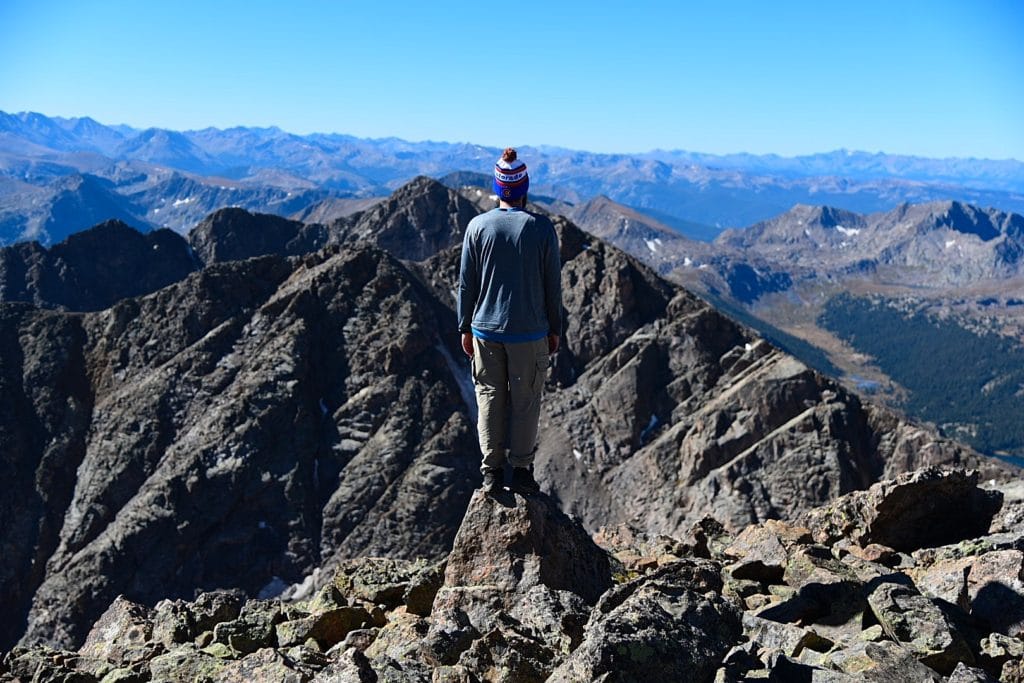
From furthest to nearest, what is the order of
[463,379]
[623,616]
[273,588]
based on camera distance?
[463,379] < [273,588] < [623,616]

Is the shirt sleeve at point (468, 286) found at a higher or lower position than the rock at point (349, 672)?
higher

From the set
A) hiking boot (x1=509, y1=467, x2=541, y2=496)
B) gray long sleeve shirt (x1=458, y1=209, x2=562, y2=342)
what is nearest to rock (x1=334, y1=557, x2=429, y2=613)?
hiking boot (x1=509, y1=467, x2=541, y2=496)

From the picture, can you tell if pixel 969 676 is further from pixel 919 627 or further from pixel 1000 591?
pixel 1000 591

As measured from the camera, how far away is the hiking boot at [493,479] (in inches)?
622

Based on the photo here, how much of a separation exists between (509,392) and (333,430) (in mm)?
77916

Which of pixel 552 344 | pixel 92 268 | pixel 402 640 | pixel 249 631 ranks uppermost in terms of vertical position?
pixel 552 344

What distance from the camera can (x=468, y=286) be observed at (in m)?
14.6

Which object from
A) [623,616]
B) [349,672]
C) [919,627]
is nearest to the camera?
[623,616]

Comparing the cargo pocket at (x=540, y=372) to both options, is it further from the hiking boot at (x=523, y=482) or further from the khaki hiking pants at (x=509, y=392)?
the hiking boot at (x=523, y=482)

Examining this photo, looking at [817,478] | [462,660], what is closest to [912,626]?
[462,660]

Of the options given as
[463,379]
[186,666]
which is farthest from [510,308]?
[463,379]

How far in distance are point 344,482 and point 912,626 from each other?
251 feet

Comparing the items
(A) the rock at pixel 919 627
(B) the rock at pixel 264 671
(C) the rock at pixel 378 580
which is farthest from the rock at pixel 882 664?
(C) the rock at pixel 378 580

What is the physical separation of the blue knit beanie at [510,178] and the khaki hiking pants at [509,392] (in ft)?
8.96
